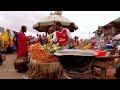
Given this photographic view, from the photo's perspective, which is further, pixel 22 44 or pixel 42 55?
pixel 22 44

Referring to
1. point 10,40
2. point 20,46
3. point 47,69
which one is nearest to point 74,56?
point 47,69

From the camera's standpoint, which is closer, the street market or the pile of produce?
the street market

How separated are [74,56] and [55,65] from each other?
1.69m

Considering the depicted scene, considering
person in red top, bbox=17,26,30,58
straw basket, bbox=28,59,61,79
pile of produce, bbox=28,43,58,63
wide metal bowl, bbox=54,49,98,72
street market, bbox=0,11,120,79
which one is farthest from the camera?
person in red top, bbox=17,26,30,58

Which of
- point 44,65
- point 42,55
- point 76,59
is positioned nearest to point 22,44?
point 42,55

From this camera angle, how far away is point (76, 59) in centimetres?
388

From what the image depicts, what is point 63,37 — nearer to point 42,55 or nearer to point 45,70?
point 42,55

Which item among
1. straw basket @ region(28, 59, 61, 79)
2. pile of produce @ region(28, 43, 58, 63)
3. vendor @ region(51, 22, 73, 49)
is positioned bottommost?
straw basket @ region(28, 59, 61, 79)

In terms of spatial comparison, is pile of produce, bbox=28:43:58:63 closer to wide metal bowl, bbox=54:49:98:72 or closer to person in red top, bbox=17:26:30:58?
wide metal bowl, bbox=54:49:98:72

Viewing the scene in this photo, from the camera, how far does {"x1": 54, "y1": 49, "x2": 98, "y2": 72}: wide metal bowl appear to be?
3836 millimetres

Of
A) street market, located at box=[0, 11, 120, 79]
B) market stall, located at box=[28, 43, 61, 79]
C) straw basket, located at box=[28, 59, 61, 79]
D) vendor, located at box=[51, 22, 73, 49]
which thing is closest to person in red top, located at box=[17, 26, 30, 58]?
street market, located at box=[0, 11, 120, 79]

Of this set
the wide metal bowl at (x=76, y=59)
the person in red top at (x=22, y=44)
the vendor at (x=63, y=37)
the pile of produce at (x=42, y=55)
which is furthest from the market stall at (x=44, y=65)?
the person in red top at (x=22, y=44)

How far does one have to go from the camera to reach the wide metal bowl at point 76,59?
3.84 meters
